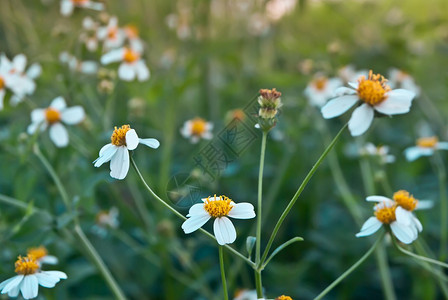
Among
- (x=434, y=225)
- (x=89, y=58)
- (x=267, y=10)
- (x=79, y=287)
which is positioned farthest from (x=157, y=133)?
(x=267, y=10)

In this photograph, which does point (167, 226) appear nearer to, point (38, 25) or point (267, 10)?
point (267, 10)

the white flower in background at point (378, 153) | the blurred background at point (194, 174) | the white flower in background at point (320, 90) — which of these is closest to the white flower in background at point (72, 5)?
the blurred background at point (194, 174)

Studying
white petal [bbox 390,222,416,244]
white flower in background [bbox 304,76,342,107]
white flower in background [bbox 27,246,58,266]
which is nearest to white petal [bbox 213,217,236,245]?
white petal [bbox 390,222,416,244]

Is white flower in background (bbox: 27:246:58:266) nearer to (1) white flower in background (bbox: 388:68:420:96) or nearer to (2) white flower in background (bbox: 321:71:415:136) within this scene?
(2) white flower in background (bbox: 321:71:415:136)

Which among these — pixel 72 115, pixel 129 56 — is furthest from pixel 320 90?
pixel 72 115

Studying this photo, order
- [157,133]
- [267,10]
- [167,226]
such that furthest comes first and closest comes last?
[267,10], [157,133], [167,226]

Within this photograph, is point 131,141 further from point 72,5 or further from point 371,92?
point 72,5
